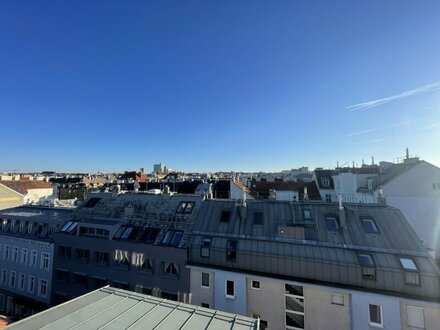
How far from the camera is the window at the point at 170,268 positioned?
20789 mm

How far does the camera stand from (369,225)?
1852cm

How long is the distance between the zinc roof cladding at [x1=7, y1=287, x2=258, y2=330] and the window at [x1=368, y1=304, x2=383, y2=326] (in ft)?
31.9

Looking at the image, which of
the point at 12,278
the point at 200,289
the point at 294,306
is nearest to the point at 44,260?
the point at 12,278

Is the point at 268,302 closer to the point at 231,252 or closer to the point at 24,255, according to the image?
the point at 231,252

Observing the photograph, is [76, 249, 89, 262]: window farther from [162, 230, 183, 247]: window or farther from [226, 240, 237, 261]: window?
[226, 240, 237, 261]: window

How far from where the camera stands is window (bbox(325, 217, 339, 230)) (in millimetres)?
19011

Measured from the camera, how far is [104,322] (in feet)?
30.5

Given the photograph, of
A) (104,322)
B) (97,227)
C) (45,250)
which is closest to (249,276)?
(104,322)

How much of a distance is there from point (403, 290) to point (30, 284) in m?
34.3

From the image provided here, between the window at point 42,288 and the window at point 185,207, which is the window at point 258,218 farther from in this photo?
the window at point 42,288

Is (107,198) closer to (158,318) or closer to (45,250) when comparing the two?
(45,250)

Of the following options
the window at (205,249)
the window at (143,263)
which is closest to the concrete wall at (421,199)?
the window at (205,249)

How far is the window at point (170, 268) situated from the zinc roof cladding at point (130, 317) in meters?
9.77

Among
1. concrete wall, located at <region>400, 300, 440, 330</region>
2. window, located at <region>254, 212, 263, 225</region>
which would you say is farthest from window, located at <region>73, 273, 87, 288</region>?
concrete wall, located at <region>400, 300, 440, 330</region>
